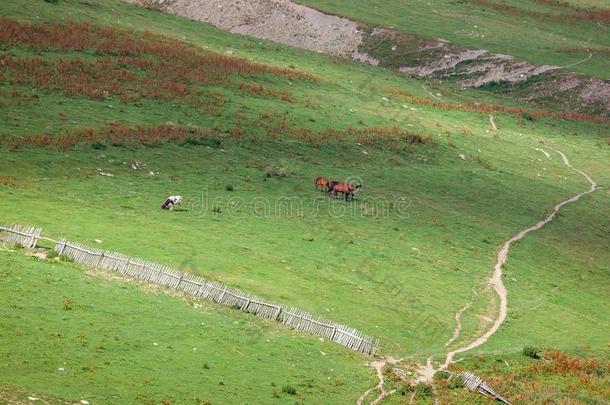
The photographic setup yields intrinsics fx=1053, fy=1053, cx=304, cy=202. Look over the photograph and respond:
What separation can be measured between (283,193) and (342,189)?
3.75 meters

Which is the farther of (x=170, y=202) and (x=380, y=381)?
(x=170, y=202)

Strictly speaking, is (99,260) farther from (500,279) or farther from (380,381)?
(500,279)

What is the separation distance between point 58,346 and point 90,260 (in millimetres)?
9639

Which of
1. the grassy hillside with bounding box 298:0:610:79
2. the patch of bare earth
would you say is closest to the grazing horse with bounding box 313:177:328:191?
the patch of bare earth

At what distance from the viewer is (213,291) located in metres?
45.2

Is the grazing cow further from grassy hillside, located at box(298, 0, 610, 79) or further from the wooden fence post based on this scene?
grassy hillside, located at box(298, 0, 610, 79)

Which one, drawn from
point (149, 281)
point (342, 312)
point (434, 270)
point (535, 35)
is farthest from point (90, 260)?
point (535, 35)

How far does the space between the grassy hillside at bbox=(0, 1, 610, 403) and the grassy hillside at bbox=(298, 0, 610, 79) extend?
832 inches

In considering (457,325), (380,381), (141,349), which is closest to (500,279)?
(457,325)

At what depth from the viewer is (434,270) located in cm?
5684

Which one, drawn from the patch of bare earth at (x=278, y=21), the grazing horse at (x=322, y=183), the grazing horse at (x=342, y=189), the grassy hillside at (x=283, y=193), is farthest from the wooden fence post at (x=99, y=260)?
the patch of bare earth at (x=278, y=21)

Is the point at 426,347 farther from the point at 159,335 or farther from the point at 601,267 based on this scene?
the point at 601,267

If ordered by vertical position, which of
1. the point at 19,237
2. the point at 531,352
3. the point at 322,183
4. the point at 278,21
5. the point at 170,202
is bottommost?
the point at 170,202

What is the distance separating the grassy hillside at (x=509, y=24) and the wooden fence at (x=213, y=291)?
76.5 m
